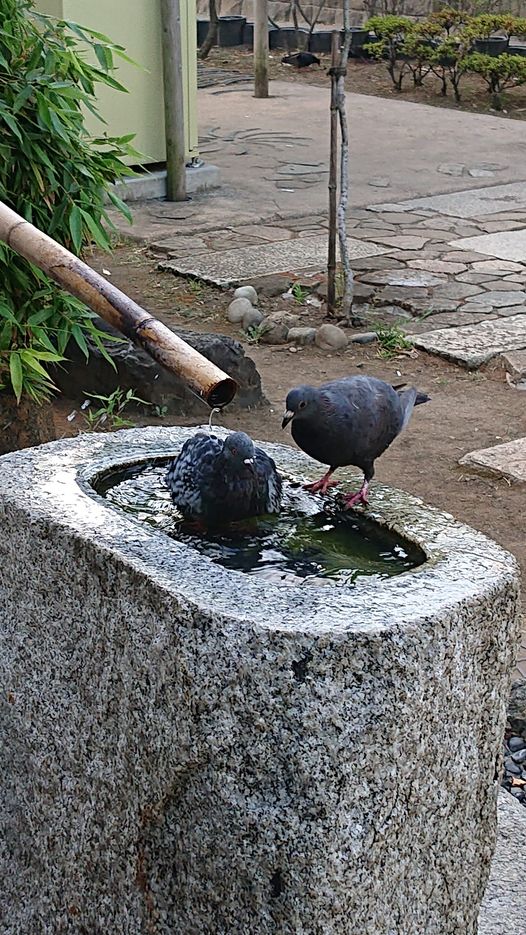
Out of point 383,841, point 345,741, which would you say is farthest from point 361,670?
point 383,841

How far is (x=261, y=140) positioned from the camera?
38.6ft

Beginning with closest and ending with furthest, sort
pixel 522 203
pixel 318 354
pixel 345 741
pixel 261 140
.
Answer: pixel 345 741 → pixel 318 354 → pixel 522 203 → pixel 261 140

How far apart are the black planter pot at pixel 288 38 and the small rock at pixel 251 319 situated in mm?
12811

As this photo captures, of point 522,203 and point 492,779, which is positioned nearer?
point 492,779

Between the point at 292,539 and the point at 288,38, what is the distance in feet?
57.9

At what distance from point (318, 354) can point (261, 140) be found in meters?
6.11

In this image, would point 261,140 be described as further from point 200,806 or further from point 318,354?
point 200,806

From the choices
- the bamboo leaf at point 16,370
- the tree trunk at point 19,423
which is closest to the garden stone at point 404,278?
the tree trunk at point 19,423

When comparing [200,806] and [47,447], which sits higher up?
[47,447]

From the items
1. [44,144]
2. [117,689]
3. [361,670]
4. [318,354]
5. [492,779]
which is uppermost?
[44,144]

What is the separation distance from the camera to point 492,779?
7.06 feet

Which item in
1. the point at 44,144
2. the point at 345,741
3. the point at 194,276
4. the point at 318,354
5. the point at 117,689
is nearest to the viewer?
the point at 345,741

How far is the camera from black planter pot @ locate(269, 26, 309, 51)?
18.2 metres

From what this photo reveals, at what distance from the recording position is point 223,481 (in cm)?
226
